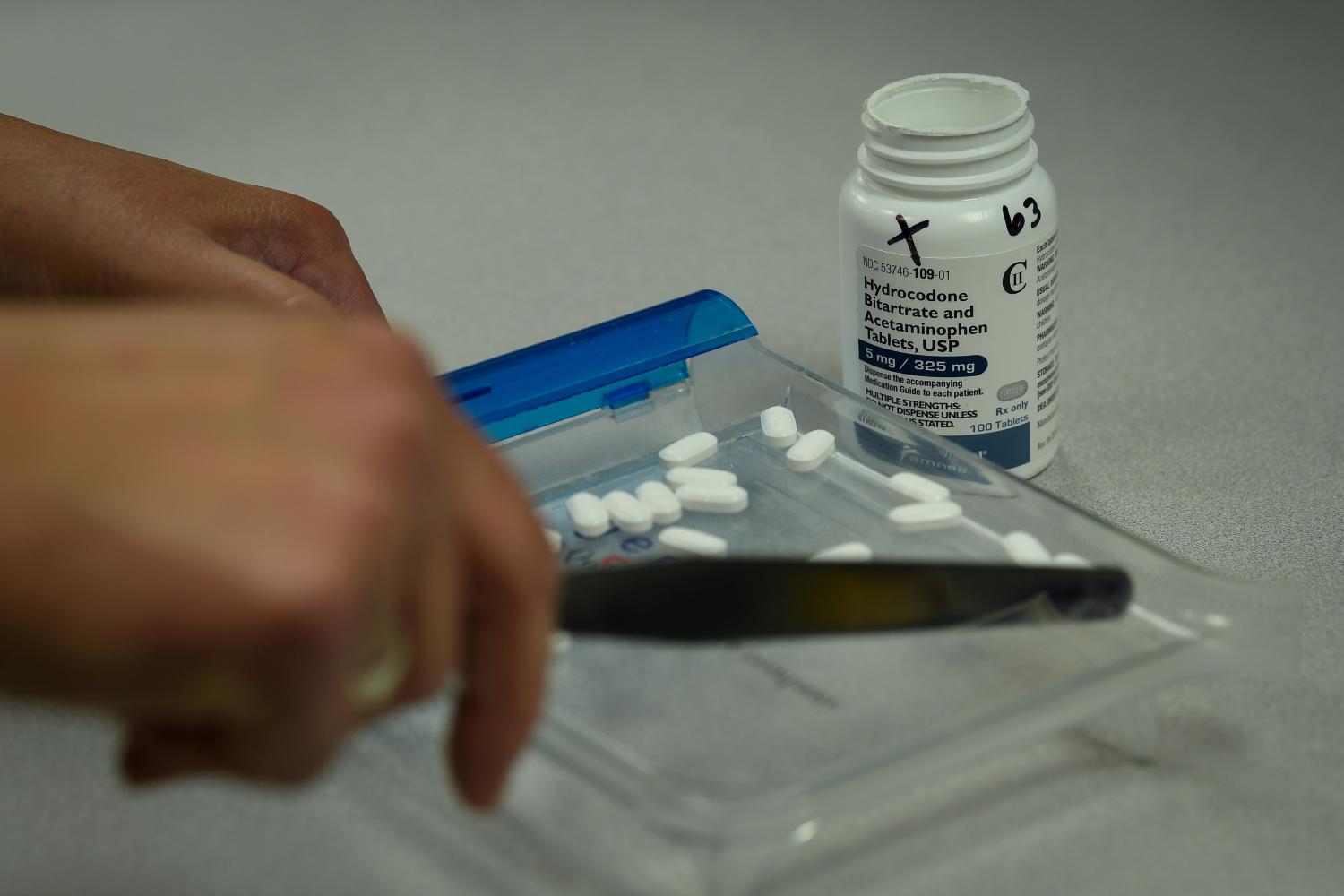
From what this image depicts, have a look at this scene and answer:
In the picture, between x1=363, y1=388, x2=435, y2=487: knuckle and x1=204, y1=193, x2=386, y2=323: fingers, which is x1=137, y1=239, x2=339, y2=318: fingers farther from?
x1=363, y1=388, x2=435, y2=487: knuckle

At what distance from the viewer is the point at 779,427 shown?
0.83 meters

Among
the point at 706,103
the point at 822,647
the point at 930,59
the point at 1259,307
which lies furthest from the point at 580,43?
the point at 822,647

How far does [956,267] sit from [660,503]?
7.9 inches

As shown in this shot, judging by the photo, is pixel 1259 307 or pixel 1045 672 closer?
pixel 1045 672

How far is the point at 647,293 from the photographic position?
1.15 m

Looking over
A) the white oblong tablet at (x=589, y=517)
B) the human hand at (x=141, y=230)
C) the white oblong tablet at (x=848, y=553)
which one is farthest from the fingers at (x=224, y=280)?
the white oblong tablet at (x=848, y=553)

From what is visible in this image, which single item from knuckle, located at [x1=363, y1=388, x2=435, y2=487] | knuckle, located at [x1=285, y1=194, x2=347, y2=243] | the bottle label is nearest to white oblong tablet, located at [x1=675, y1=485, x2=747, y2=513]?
the bottle label

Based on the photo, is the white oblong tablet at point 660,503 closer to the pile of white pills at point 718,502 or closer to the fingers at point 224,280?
the pile of white pills at point 718,502

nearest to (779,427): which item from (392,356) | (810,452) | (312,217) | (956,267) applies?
(810,452)

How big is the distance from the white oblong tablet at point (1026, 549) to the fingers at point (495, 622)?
29 centimetres

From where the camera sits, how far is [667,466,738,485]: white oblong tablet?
80 centimetres

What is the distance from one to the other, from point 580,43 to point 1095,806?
1207mm

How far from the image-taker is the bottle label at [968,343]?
79 centimetres

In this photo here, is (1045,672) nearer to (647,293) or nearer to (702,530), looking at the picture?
(702,530)
